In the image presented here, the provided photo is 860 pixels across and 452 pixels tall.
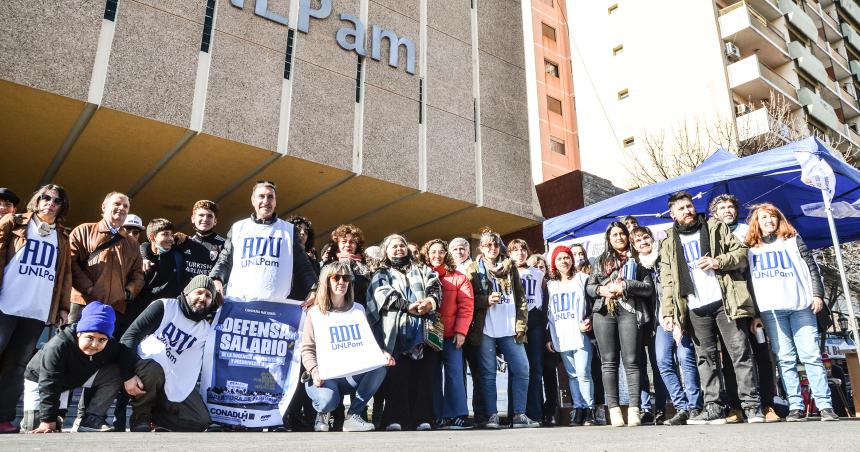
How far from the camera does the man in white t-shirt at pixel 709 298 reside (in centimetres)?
436

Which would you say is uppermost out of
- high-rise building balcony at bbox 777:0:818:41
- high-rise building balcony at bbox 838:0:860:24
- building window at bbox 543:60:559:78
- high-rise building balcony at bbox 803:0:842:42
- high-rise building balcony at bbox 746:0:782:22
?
high-rise building balcony at bbox 838:0:860:24

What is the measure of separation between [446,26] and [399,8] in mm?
1324

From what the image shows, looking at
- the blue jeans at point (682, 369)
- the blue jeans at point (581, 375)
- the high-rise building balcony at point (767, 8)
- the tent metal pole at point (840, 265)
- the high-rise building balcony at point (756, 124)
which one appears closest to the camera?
the blue jeans at point (682, 369)

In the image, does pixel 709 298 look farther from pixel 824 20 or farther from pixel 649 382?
pixel 824 20

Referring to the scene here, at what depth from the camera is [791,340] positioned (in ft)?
14.8

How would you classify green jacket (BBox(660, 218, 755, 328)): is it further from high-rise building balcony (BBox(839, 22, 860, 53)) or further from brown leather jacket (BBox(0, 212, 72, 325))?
high-rise building balcony (BBox(839, 22, 860, 53))

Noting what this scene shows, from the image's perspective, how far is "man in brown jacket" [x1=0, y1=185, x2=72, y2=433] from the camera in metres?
3.81

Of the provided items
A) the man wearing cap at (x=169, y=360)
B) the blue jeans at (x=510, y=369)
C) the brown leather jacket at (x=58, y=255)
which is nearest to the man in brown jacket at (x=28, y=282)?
the brown leather jacket at (x=58, y=255)

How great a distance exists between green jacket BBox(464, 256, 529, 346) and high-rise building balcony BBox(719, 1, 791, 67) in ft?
73.0

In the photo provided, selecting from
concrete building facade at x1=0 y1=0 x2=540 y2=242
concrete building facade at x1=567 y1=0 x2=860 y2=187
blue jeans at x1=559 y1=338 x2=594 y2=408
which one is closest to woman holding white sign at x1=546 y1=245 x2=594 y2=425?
blue jeans at x1=559 y1=338 x2=594 y2=408

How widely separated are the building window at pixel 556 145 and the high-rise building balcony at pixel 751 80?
6931mm

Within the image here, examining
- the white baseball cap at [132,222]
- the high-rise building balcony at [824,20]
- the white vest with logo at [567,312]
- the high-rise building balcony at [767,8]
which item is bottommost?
the white vest with logo at [567,312]

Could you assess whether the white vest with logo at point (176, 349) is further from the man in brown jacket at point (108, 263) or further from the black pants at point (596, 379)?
the black pants at point (596, 379)

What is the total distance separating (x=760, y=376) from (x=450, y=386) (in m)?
2.75
